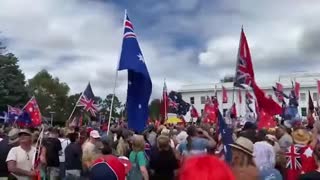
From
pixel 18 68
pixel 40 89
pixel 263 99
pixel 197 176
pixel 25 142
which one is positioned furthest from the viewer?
pixel 40 89

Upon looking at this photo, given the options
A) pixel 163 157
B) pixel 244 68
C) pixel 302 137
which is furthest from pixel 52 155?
pixel 302 137

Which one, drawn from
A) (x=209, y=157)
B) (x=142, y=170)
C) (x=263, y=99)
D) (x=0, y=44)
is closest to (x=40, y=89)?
(x=0, y=44)

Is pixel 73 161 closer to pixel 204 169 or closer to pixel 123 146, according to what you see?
pixel 123 146

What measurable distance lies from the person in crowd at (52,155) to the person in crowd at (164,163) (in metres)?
3.97

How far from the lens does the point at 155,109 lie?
91.4 metres

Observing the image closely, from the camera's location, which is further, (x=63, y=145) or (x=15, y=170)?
(x=63, y=145)

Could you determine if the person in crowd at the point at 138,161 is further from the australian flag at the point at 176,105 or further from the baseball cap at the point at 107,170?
the australian flag at the point at 176,105

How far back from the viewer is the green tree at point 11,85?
2007 inches

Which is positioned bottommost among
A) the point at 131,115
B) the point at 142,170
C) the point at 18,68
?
the point at 142,170

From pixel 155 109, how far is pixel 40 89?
1147 inches

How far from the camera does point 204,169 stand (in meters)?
2.93

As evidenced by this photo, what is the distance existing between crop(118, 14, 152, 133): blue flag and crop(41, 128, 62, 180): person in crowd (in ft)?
13.9

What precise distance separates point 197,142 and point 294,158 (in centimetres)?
229

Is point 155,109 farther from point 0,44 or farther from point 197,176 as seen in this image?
point 197,176
